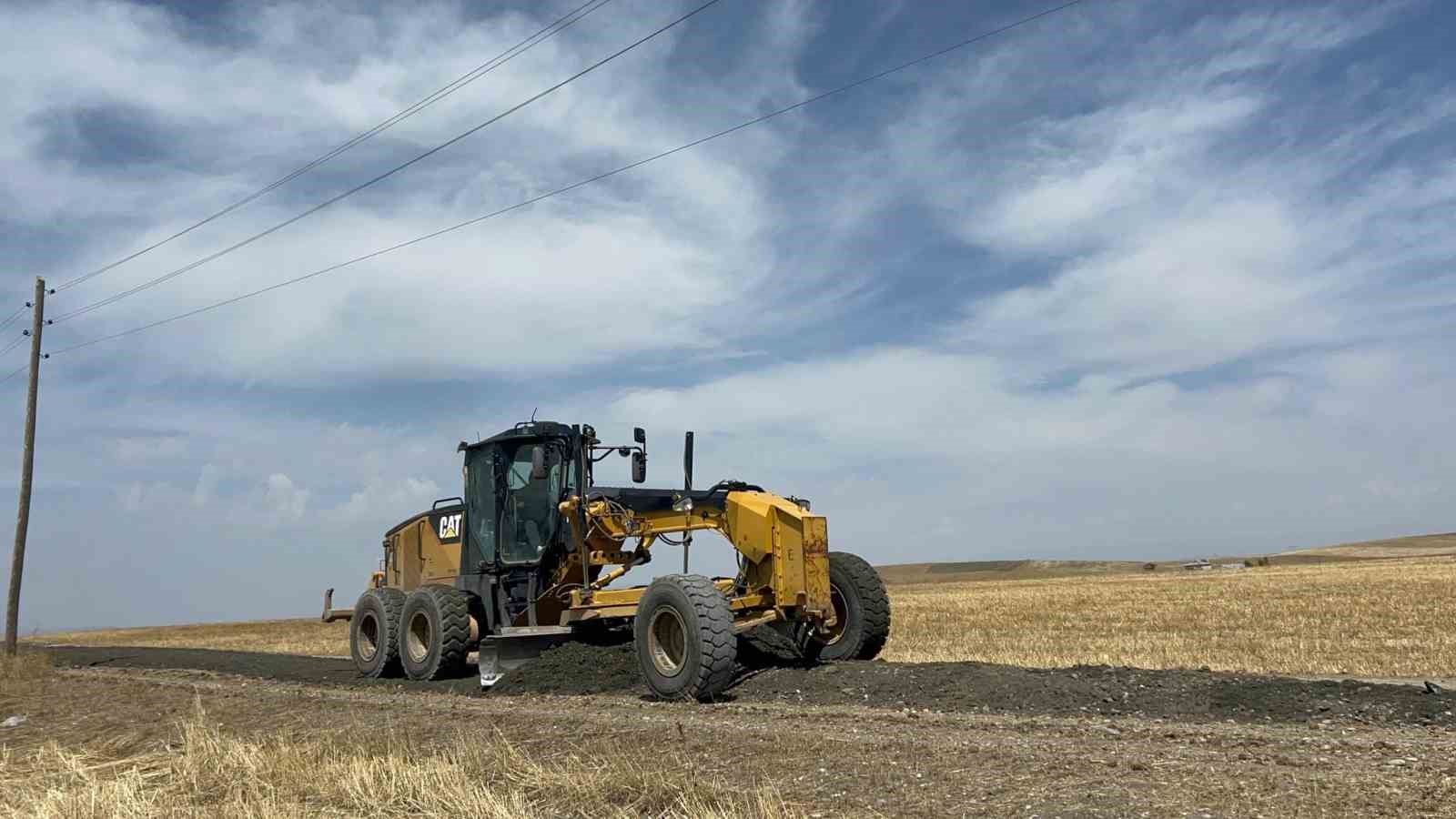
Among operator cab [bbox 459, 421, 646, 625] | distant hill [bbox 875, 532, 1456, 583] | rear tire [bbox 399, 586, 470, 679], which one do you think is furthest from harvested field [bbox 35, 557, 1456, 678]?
distant hill [bbox 875, 532, 1456, 583]

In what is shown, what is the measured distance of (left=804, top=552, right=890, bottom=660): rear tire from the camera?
12617 millimetres

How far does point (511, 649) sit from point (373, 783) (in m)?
6.39

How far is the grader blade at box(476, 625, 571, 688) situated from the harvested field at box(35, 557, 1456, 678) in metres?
5.60

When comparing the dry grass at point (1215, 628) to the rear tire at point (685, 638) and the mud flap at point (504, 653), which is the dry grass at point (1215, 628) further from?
the rear tire at point (685, 638)

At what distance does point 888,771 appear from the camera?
6898 millimetres

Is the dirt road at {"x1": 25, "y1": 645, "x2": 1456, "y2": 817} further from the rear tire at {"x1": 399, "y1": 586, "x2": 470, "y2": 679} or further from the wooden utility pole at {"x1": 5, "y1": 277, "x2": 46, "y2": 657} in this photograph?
the wooden utility pole at {"x1": 5, "y1": 277, "x2": 46, "y2": 657}

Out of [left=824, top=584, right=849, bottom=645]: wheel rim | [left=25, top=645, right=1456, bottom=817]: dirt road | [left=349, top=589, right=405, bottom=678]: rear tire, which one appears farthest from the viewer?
[left=349, top=589, right=405, bottom=678]: rear tire

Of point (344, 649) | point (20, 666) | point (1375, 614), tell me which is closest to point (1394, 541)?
point (1375, 614)

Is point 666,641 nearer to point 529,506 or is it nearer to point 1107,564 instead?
point 529,506

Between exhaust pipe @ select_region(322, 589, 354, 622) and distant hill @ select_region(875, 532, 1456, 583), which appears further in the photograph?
distant hill @ select_region(875, 532, 1456, 583)

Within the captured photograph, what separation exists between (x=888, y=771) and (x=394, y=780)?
3.06m

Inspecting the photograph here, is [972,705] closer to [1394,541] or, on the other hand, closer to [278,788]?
[278,788]

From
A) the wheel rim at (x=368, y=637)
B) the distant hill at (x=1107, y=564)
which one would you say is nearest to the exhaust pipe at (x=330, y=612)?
the wheel rim at (x=368, y=637)

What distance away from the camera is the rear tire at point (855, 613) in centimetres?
1262
